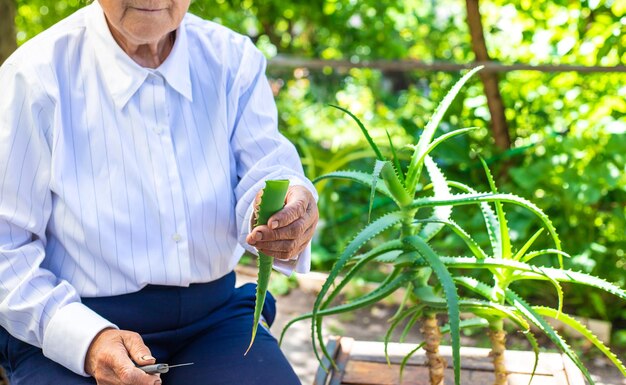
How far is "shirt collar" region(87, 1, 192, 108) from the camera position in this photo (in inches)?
73.0

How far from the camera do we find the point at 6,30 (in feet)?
9.75

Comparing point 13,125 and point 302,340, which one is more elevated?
point 13,125

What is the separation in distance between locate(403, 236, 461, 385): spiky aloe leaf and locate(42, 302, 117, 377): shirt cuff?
0.64 metres

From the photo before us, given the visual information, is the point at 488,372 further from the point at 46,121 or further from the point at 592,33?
the point at 592,33

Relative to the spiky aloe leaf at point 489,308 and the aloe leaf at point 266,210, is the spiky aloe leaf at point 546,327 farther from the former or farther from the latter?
the aloe leaf at point 266,210

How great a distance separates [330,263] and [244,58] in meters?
2.16

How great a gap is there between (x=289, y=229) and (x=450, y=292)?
0.34 meters

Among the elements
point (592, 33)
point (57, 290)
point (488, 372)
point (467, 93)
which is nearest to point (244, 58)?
point (57, 290)

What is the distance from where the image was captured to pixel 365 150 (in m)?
4.18

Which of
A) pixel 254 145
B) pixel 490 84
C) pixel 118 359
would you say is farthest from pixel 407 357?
pixel 490 84

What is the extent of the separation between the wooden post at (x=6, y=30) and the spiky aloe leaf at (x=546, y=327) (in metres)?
1.93

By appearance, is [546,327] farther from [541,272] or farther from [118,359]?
[118,359]

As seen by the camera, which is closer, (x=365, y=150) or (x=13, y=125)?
(x=13, y=125)

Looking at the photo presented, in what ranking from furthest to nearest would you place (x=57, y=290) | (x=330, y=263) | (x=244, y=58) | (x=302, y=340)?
(x=330, y=263) → (x=302, y=340) → (x=244, y=58) → (x=57, y=290)
